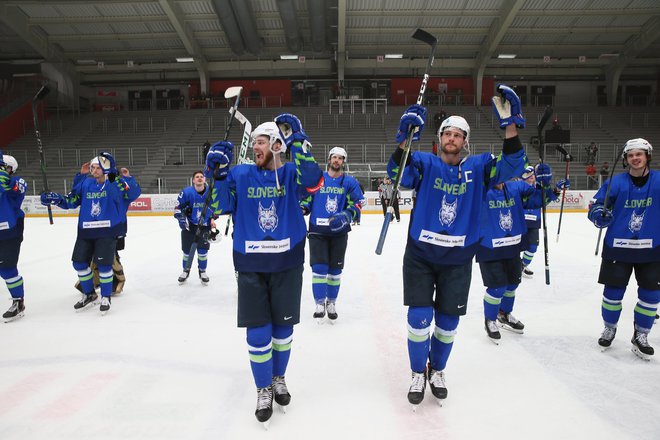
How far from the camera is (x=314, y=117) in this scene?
1006 inches

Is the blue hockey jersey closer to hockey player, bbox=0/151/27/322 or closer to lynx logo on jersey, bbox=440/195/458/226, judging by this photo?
lynx logo on jersey, bbox=440/195/458/226

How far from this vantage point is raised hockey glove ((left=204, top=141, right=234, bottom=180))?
9.45 feet

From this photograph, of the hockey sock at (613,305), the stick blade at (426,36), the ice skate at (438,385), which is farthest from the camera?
the hockey sock at (613,305)

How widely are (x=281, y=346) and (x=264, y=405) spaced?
0.39 meters

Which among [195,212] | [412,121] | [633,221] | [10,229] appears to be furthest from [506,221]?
[10,229]

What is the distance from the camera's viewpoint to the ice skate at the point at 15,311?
4.94 metres

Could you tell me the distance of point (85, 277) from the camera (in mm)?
5383

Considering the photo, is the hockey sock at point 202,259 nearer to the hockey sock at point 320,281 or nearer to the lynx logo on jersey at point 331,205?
the hockey sock at point 320,281

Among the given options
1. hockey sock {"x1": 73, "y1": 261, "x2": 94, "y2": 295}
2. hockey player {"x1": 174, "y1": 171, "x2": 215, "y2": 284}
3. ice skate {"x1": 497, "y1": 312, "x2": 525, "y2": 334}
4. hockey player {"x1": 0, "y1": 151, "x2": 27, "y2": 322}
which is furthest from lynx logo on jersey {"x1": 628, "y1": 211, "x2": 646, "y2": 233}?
hockey player {"x1": 0, "y1": 151, "x2": 27, "y2": 322}

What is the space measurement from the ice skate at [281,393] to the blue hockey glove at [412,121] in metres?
1.83

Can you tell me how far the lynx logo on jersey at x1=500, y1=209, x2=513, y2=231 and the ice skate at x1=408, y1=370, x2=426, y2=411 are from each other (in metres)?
1.74

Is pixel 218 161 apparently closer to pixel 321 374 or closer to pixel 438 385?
pixel 321 374

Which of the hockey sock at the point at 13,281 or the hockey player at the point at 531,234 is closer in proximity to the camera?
the hockey sock at the point at 13,281

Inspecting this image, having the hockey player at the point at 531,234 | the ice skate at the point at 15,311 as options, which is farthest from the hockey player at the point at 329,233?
the ice skate at the point at 15,311
